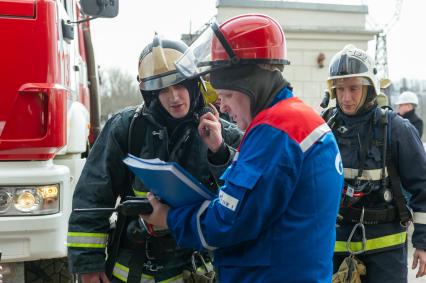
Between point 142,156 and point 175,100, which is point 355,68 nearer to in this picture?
point 175,100

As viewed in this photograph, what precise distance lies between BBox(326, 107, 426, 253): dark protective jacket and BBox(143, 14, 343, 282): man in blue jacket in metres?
1.39

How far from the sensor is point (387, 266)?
315 centimetres

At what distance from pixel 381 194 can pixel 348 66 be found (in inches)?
32.4

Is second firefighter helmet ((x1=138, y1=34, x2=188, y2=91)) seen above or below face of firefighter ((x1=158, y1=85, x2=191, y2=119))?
above

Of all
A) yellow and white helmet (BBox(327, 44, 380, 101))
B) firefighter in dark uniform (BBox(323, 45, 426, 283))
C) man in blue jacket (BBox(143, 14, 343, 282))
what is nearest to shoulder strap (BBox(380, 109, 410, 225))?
firefighter in dark uniform (BBox(323, 45, 426, 283))

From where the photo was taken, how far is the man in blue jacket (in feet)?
5.39

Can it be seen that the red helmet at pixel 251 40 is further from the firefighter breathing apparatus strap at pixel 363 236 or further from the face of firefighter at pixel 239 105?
the firefighter breathing apparatus strap at pixel 363 236

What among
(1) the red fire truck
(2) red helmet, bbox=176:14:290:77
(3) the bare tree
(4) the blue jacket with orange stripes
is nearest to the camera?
(4) the blue jacket with orange stripes

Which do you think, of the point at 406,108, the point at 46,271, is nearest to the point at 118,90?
the point at 406,108

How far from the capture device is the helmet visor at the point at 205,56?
181 centimetres

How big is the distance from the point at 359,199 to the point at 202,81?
132 cm

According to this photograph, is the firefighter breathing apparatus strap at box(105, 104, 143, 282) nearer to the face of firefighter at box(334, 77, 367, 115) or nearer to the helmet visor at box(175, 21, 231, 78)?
the helmet visor at box(175, 21, 231, 78)

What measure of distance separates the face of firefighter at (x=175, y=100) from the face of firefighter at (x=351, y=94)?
1.27 meters

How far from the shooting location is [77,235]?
2322 millimetres
